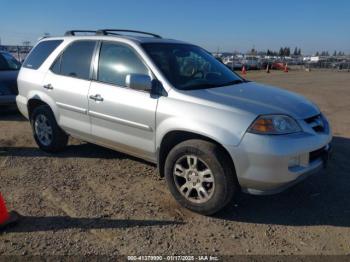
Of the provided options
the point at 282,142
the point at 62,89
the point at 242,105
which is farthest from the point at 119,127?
the point at 282,142

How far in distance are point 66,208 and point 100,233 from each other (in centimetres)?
69

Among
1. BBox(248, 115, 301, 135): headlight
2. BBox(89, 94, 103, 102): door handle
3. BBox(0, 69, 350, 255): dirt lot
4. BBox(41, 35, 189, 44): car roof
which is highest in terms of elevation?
BBox(41, 35, 189, 44): car roof

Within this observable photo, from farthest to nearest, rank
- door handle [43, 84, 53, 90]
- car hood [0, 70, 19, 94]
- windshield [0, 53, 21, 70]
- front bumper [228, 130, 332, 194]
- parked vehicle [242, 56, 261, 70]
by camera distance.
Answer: parked vehicle [242, 56, 261, 70] → windshield [0, 53, 21, 70] → car hood [0, 70, 19, 94] → door handle [43, 84, 53, 90] → front bumper [228, 130, 332, 194]

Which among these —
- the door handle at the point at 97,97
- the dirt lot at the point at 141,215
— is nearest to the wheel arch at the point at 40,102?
the dirt lot at the point at 141,215

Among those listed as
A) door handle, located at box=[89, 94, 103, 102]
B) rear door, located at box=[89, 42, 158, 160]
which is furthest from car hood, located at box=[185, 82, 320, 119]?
door handle, located at box=[89, 94, 103, 102]

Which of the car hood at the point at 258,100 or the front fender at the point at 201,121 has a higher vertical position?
the car hood at the point at 258,100

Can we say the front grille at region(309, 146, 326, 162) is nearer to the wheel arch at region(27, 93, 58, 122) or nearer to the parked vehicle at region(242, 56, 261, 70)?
the wheel arch at region(27, 93, 58, 122)

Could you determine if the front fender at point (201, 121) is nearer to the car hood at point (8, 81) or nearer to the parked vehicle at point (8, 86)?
the parked vehicle at point (8, 86)

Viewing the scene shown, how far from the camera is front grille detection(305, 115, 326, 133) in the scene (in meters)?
3.88

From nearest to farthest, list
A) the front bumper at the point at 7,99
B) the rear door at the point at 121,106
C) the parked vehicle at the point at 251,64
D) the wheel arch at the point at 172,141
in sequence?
the wheel arch at the point at 172,141 → the rear door at the point at 121,106 → the front bumper at the point at 7,99 → the parked vehicle at the point at 251,64

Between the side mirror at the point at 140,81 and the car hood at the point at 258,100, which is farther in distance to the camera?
the side mirror at the point at 140,81

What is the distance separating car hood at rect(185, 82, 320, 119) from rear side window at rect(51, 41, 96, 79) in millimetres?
1722

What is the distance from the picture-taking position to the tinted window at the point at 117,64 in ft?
14.6

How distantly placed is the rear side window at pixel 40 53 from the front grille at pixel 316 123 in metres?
3.76
